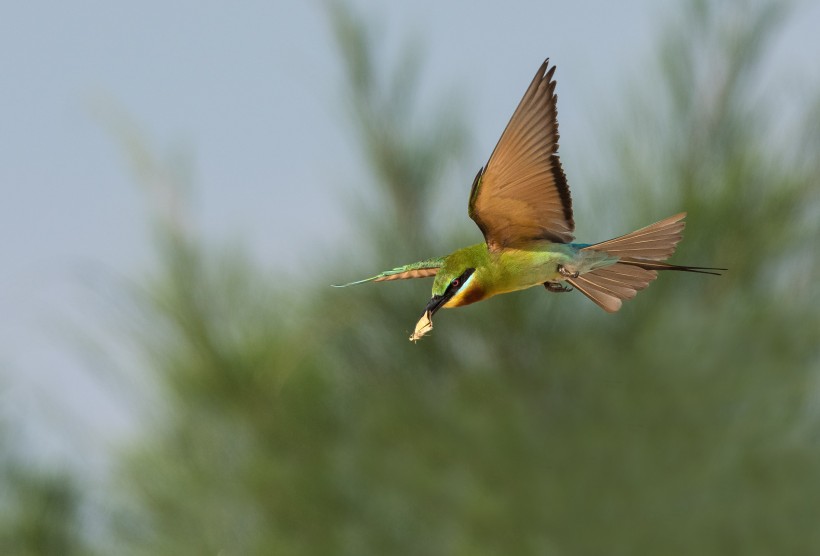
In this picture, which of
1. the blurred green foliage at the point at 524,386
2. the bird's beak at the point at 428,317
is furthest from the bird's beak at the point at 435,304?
the blurred green foliage at the point at 524,386

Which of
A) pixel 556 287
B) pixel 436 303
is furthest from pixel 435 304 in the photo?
pixel 556 287

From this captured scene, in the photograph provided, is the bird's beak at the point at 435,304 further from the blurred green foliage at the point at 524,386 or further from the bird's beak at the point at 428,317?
the blurred green foliage at the point at 524,386

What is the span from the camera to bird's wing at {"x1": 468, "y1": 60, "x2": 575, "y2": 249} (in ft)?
1.43

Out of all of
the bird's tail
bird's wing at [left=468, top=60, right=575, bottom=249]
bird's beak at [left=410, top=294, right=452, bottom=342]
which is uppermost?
bird's wing at [left=468, top=60, right=575, bottom=249]

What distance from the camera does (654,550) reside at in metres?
3.19

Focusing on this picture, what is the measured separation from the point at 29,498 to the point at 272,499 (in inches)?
26.9

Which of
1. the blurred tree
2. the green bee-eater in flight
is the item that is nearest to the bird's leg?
the green bee-eater in flight

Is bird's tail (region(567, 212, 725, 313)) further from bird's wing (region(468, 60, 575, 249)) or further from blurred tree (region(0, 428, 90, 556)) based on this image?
blurred tree (region(0, 428, 90, 556))

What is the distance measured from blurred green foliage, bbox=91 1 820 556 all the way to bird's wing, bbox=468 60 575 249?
2.58 meters

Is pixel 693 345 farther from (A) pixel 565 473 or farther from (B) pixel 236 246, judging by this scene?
(B) pixel 236 246

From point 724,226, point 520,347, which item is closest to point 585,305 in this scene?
point 520,347

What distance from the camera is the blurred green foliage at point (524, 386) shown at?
315 cm

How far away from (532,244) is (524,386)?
285 cm

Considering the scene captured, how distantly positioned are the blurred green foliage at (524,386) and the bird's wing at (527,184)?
8.46 feet
